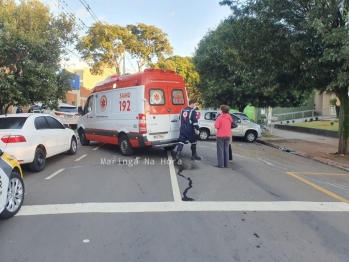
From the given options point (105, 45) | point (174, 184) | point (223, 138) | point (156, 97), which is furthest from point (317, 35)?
point (105, 45)

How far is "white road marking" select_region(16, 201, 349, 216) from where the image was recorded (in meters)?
4.96

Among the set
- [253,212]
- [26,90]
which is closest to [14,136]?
[26,90]

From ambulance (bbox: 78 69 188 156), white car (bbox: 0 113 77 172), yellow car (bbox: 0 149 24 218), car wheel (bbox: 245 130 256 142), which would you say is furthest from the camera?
car wheel (bbox: 245 130 256 142)

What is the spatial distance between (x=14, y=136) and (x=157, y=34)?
25.9m

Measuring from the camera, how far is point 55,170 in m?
8.20

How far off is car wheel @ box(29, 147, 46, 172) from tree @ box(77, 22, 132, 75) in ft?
69.7

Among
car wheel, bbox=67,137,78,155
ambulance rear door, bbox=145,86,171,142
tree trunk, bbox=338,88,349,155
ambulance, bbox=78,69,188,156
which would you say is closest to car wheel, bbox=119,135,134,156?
ambulance, bbox=78,69,188,156

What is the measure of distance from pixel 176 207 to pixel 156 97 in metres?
5.13

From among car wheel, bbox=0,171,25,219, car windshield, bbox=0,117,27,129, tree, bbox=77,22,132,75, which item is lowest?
car wheel, bbox=0,171,25,219

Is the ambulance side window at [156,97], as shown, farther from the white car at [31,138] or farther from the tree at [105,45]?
the tree at [105,45]

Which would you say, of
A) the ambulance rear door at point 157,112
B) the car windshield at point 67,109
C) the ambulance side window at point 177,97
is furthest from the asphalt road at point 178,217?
the car windshield at point 67,109

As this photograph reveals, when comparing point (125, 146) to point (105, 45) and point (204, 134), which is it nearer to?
point (204, 134)

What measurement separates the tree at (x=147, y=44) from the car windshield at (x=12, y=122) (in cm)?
2328

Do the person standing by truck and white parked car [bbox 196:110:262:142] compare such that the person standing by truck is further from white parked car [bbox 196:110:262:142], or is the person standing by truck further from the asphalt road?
white parked car [bbox 196:110:262:142]
